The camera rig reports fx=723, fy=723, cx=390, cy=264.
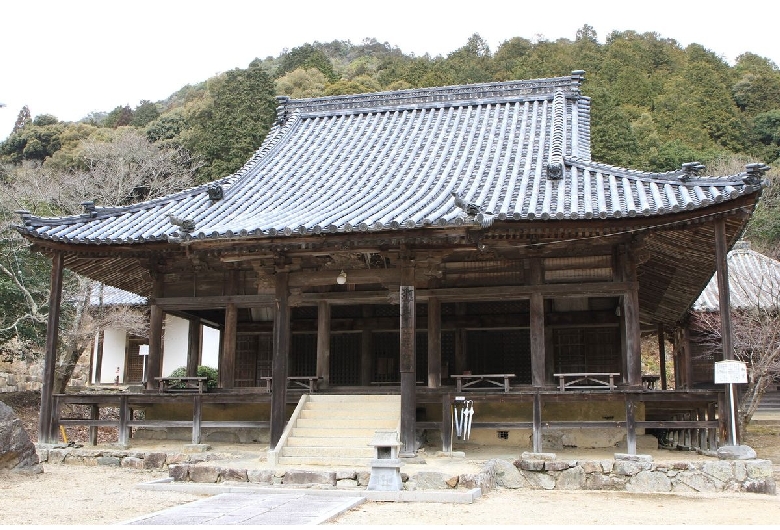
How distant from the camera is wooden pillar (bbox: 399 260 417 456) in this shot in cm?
1246

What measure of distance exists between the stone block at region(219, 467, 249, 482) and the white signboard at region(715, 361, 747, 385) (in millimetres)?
7420

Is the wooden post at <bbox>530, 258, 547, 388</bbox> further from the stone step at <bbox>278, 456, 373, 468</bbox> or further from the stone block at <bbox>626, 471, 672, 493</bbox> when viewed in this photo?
the stone step at <bbox>278, 456, 373, 468</bbox>

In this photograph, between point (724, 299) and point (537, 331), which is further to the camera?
point (537, 331)

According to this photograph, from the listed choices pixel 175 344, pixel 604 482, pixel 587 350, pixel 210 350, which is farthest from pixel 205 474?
pixel 175 344

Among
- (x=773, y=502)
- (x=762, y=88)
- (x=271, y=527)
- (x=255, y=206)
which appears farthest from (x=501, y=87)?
(x=762, y=88)

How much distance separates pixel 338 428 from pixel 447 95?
11.2 meters

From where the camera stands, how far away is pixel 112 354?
116 feet

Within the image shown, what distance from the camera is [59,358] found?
77.7 feet

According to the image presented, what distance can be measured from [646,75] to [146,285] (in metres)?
49.9

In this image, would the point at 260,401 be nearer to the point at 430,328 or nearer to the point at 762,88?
the point at 430,328

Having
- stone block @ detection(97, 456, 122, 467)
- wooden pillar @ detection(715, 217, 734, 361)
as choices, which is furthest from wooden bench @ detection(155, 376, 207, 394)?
wooden pillar @ detection(715, 217, 734, 361)

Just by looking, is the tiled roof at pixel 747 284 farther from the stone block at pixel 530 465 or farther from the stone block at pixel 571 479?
the stone block at pixel 530 465

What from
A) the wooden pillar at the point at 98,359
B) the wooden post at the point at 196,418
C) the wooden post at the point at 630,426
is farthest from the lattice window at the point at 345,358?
the wooden pillar at the point at 98,359

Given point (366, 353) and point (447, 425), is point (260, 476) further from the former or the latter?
point (366, 353)
